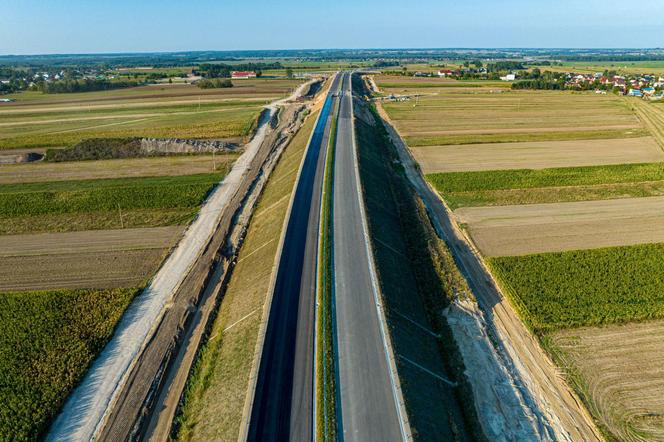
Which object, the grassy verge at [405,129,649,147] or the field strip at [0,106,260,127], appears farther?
the field strip at [0,106,260,127]

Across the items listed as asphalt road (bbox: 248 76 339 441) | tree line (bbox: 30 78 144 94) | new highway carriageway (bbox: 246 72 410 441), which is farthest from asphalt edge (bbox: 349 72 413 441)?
tree line (bbox: 30 78 144 94)

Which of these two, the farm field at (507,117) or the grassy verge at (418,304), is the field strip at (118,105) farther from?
the grassy verge at (418,304)

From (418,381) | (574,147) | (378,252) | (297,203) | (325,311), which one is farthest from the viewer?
(574,147)

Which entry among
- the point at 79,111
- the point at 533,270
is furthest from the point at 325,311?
the point at 79,111

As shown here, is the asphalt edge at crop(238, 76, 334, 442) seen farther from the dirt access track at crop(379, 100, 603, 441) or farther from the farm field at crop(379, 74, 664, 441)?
the farm field at crop(379, 74, 664, 441)

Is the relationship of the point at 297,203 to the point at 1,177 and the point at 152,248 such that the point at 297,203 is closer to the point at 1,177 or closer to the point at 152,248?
the point at 152,248

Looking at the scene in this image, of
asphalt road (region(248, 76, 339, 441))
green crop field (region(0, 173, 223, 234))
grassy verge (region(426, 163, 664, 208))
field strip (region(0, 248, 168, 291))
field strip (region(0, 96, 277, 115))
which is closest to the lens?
asphalt road (region(248, 76, 339, 441))
